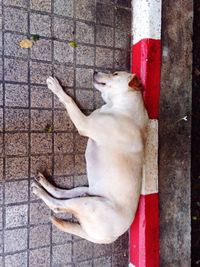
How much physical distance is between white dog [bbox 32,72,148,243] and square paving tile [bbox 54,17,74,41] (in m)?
0.45

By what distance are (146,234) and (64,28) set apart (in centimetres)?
226

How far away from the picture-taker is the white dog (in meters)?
3.15

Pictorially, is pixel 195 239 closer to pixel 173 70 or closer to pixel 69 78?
pixel 173 70

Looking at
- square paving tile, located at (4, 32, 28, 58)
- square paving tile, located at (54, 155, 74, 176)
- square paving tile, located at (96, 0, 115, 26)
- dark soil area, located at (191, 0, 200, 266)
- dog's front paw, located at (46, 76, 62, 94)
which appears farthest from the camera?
dark soil area, located at (191, 0, 200, 266)

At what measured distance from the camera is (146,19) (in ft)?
12.1

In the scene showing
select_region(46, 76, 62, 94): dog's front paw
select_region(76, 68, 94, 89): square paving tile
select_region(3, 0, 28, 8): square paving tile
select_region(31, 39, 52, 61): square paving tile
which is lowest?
select_region(46, 76, 62, 94): dog's front paw

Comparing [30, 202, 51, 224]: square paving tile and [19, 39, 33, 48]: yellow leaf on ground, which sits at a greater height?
[19, 39, 33, 48]: yellow leaf on ground

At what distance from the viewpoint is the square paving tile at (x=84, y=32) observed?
350cm

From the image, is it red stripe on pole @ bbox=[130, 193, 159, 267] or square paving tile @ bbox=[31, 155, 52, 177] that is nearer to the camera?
square paving tile @ bbox=[31, 155, 52, 177]

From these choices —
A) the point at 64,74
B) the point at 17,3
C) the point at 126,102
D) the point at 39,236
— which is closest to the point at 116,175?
the point at 126,102

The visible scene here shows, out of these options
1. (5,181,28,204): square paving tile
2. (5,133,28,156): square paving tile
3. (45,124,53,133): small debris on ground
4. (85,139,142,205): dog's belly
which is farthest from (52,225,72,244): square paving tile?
(45,124,53,133): small debris on ground

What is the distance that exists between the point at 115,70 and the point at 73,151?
3.24ft

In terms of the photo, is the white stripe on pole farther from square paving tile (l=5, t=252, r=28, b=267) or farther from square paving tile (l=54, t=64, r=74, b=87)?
square paving tile (l=5, t=252, r=28, b=267)

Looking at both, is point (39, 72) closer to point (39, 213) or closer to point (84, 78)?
point (84, 78)
